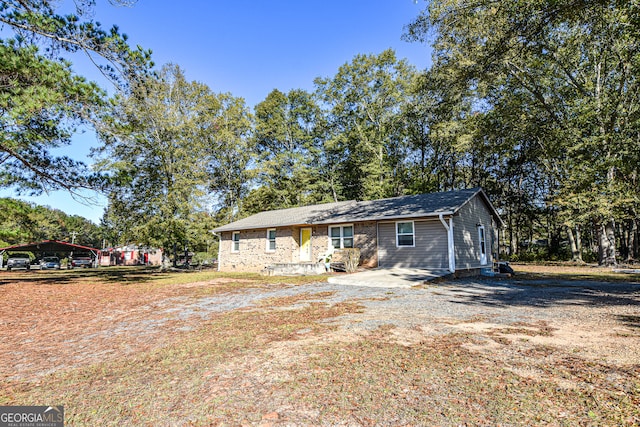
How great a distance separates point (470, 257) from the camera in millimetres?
14609

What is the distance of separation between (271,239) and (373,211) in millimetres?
6861

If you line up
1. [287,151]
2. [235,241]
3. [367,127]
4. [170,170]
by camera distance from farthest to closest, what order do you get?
[287,151] → [367,127] → [170,170] → [235,241]

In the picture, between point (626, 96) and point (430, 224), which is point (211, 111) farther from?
point (626, 96)

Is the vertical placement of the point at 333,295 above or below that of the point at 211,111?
below

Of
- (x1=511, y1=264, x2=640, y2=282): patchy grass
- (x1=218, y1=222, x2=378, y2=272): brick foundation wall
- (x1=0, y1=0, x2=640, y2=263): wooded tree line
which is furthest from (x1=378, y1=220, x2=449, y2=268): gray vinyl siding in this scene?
(x1=0, y1=0, x2=640, y2=263): wooded tree line

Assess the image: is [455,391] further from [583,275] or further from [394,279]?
[583,275]

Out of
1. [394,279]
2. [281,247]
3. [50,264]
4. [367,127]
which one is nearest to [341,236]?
[281,247]

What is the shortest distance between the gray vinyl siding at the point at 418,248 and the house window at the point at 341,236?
1762mm

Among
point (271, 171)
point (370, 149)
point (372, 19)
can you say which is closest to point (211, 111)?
point (271, 171)

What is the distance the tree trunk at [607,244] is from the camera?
754 inches

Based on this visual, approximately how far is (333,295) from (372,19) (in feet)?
39.1

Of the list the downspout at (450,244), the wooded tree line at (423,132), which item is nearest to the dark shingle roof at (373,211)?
the downspout at (450,244)

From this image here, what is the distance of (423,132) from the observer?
3042 centimetres

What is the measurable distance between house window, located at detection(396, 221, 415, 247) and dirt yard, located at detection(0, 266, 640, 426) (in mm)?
7298
